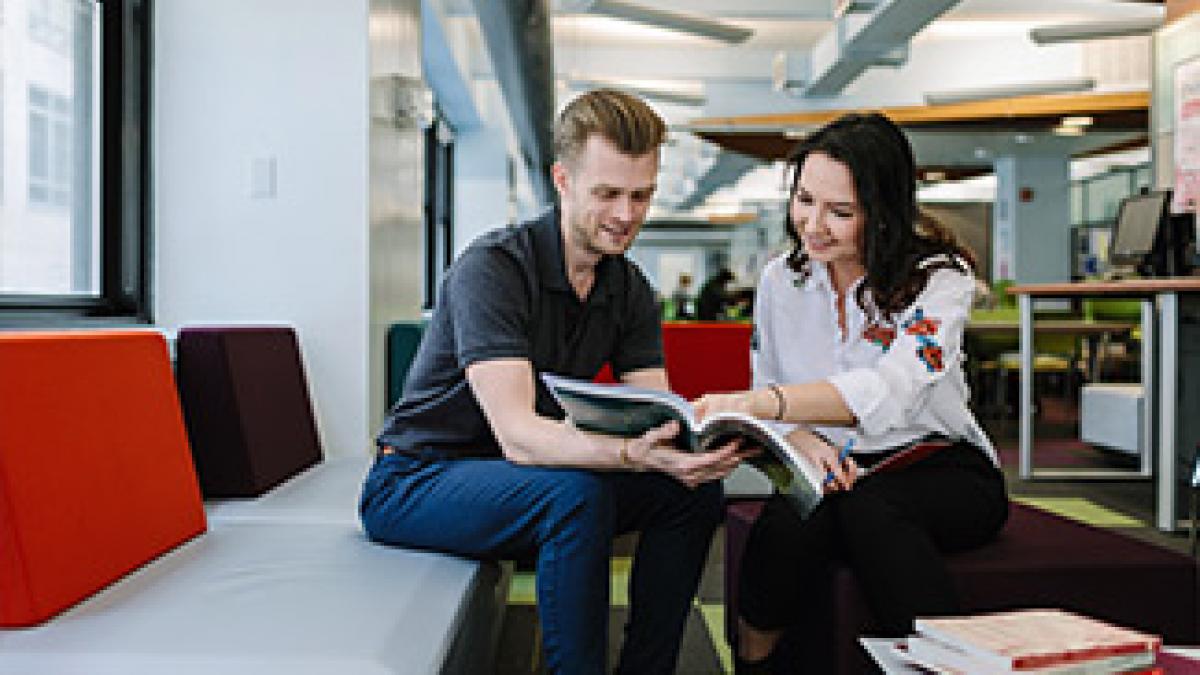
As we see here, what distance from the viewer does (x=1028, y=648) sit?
1317 millimetres

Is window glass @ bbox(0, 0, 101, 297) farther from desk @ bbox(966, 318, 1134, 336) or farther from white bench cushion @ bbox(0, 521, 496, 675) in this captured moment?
desk @ bbox(966, 318, 1134, 336)

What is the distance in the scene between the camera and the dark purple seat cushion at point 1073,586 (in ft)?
6.31

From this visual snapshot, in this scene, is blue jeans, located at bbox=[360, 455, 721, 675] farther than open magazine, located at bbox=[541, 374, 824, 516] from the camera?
Yes

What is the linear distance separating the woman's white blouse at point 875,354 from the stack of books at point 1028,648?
0.57m

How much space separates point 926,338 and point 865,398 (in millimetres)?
179

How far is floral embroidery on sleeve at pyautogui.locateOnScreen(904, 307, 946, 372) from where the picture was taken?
1982 mm

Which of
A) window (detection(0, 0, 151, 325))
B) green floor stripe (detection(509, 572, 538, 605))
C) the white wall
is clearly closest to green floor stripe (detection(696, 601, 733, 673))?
green floor stripe (detection(509, 572, 538, 605))

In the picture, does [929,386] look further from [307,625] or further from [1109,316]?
[1109,316]

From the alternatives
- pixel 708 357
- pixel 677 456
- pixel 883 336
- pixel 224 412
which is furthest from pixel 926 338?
pixel 708 357

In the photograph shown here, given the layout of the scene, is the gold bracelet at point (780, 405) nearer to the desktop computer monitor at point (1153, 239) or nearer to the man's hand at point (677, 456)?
the man's hand at point (677, 456)

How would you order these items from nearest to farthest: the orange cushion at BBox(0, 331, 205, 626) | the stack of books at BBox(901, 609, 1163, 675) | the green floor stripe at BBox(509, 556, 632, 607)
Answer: the stack of books at BBox(901, 609, 1163, 675)
the orange cushion at BBox(0, 331, 205, 626)
the green floor stripe at BBox(509, 556, 632, 607)

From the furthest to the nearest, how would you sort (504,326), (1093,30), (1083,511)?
(1093,30)
(1083,511)
(504,326)

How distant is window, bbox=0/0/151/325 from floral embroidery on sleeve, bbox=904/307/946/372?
7.09 feet

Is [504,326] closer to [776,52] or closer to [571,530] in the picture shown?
[571,530]
